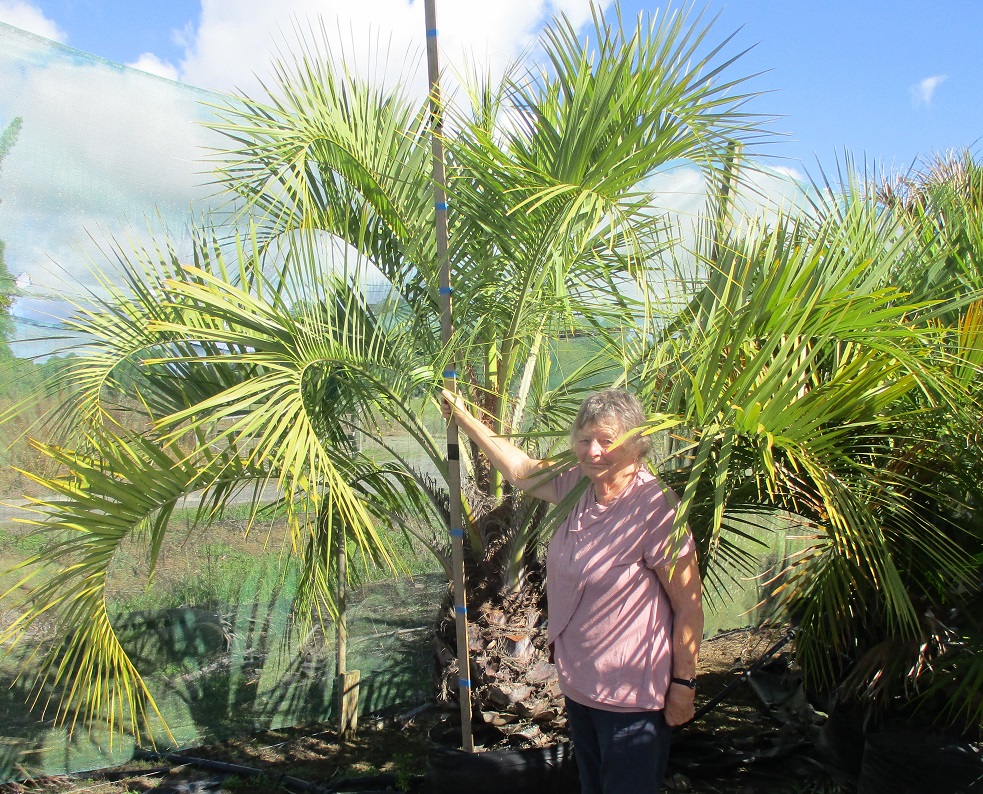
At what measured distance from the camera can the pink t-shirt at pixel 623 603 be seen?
2.00m

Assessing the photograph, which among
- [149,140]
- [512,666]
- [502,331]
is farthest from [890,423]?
[149,140]

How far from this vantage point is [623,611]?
2.02 metres

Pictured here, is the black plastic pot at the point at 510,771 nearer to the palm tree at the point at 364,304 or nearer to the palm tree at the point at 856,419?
the palm tree at the point at 364,304

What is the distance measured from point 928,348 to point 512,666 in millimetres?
1840

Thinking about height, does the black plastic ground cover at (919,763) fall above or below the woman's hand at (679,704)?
below

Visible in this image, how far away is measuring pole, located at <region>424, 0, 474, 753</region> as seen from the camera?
2625 millimetres

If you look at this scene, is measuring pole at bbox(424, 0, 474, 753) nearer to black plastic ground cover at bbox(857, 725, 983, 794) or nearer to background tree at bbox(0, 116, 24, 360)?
black plastic ground cover at bbox(857, 725, 983, 794)

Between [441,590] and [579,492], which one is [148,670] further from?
[579,492]

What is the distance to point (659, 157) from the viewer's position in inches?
96.3

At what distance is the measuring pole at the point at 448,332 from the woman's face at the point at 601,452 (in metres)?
0.71

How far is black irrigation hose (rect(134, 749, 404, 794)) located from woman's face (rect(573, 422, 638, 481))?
77.7 inches

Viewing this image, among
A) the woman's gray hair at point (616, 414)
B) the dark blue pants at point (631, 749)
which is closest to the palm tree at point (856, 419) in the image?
the woman's gray hair at point (616, 414)

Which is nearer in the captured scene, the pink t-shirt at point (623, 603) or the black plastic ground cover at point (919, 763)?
the pink t-shirt at point (623, 603)

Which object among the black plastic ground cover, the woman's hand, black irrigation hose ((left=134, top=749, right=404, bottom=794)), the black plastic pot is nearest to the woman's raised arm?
the woman's hand
